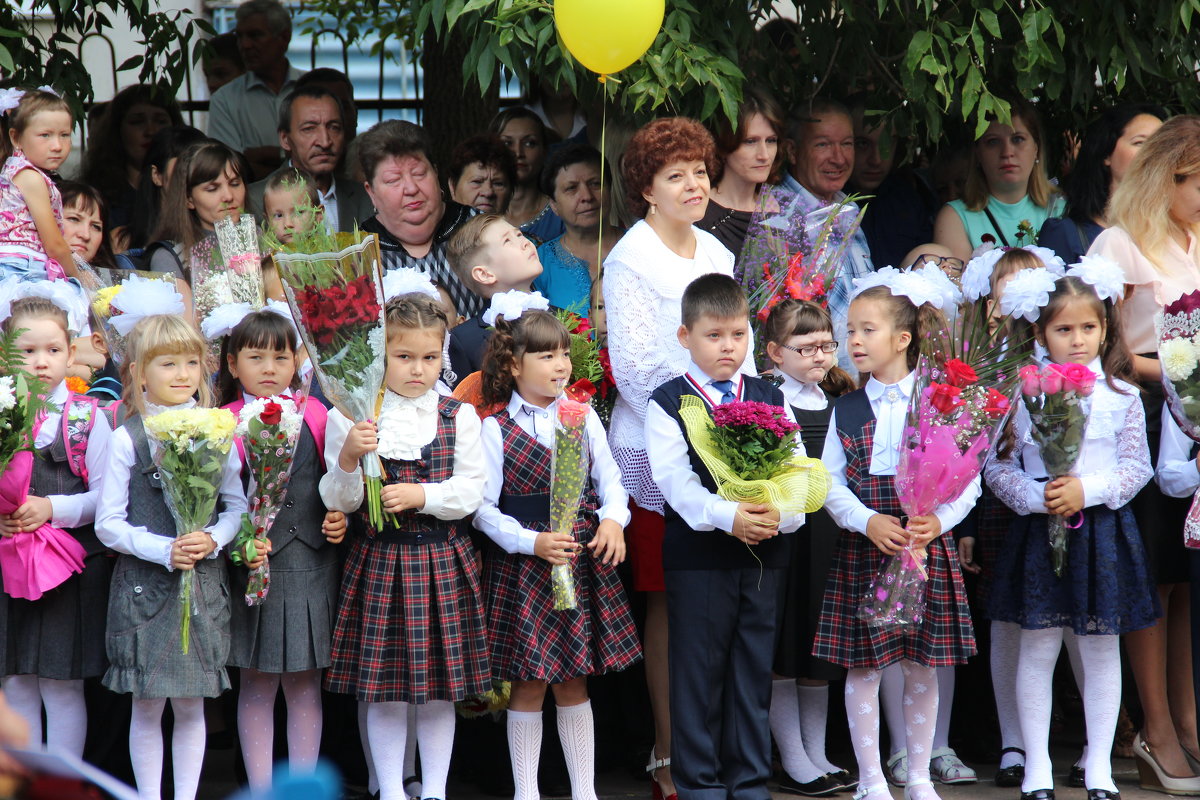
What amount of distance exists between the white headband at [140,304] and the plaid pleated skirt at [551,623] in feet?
4.53

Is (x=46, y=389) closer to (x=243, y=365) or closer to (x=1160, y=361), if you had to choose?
(x=243, y=365)

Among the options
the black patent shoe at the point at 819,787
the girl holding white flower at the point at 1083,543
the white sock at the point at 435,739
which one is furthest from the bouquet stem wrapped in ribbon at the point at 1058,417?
the white sock at the point at 435,739

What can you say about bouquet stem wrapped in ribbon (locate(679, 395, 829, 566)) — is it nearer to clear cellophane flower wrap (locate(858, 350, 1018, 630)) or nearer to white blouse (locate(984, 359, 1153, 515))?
clear cellophane flower wrap (locate(858, 350, 1018, 630))

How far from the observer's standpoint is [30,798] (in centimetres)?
216

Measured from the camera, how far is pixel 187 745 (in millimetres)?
4539

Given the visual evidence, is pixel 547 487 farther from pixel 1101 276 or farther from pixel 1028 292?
pixel 1101 276

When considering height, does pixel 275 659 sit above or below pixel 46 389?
below

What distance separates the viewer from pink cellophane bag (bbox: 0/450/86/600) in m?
4.50

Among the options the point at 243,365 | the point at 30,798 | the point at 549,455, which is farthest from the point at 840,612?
the point at 30,798

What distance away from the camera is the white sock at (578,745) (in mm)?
4770

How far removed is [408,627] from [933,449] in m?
1.80

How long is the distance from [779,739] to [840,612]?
0.68 m

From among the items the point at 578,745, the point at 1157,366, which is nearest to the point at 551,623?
the point at 578,745

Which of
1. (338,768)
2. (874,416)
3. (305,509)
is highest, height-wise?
(874,416)
